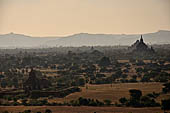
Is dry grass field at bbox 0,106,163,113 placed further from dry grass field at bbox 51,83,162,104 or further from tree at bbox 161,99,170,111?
dry grass field at bbox 51,83,162,104

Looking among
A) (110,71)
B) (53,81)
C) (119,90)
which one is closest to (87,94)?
(119,90)

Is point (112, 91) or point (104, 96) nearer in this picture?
point (104, 96)

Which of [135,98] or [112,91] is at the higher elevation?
[112,91]

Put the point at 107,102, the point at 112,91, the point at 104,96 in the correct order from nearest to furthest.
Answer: the point at 107,102
the point at 104,96
the point at 112,91

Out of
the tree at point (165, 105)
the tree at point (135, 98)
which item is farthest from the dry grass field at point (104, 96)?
the tree at point (135, 98)

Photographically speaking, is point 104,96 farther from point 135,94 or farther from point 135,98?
point 135,98

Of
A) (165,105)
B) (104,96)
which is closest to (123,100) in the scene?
(104,96)

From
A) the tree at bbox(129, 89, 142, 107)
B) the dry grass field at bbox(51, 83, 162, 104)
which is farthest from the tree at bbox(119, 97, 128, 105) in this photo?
the dry grass field at bbox(51, 83, 162, 104)

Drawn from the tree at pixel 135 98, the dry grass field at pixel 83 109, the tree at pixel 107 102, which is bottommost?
the dry grass field at pixel 83 109

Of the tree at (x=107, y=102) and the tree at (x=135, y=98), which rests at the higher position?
the tree at (x=135, y=98)

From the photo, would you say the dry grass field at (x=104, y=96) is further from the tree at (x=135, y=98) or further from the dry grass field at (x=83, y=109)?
the tree at (x=135, y=98)

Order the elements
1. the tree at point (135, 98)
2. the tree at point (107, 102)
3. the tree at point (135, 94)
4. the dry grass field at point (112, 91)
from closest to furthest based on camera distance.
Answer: the tree at point (135, 98), the tree at point (107, 102), the tree at point (135, 94), the dry grass field at point (112, 91)

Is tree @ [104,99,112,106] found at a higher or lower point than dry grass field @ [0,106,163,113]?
higher

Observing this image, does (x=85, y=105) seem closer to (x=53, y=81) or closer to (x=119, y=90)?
(x=119, y=90)
